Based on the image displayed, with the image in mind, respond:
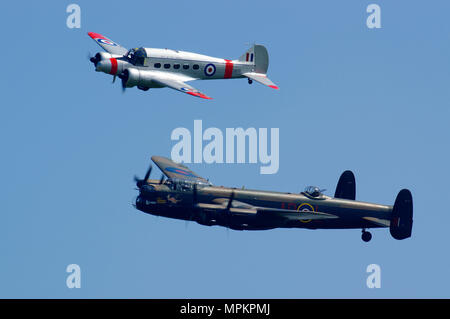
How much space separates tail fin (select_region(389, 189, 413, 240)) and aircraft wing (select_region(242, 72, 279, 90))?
11.8 metres

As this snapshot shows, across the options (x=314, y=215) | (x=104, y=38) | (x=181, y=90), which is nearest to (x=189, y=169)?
(x=181, y=90)

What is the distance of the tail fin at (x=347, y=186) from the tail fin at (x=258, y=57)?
987cm

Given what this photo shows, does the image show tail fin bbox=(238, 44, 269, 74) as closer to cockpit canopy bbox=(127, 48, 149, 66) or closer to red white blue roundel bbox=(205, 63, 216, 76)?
red white blue roundel bbox=(205, 63, 216, 76)

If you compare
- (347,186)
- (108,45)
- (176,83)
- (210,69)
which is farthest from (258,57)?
(347,186)

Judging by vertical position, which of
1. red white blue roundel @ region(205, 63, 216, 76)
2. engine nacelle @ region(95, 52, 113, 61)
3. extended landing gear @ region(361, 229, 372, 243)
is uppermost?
engine nacelle @ region(95, 52, 113, 61)

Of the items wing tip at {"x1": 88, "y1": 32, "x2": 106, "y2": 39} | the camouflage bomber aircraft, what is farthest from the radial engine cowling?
wing tip at {"x1": 88, "y1": 32, "x2": 106, "y2": 39}

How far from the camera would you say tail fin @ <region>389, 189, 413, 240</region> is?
6231cm

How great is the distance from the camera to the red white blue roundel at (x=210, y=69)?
7062 centimetres

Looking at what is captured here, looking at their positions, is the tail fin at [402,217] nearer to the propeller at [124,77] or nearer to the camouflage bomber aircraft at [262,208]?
the camouflage bomber aircraft at [262,208]

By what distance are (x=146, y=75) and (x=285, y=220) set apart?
12.7 metres

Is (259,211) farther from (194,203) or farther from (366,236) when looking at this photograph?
(366,236)

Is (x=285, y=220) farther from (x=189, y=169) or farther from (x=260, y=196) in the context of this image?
(x=189, y=169)

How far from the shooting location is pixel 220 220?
59938mm

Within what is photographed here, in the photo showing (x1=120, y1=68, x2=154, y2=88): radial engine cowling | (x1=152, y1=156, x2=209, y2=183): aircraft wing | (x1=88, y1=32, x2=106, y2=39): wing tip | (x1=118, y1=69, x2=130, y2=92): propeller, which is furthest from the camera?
(x1=88, y1=32, x2=106, y2=39): wing tip
